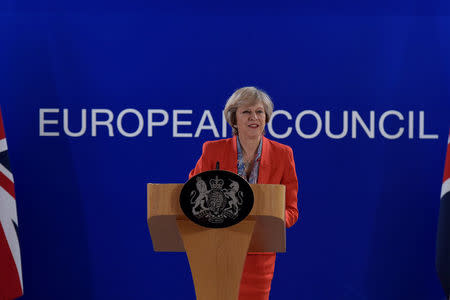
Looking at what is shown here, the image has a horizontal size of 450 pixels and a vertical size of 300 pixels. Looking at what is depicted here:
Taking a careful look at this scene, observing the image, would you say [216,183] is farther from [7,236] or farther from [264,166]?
[7,236]

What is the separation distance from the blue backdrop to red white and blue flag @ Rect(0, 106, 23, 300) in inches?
15.0

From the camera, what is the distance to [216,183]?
1810mm

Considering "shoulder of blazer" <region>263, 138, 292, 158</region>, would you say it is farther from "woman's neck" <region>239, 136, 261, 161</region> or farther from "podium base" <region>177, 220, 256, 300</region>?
"podium base" <region>177, 220, 256, 300</region>

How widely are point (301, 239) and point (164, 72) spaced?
143 cm

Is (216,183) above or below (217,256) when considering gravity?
above

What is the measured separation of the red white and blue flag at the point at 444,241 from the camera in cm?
331

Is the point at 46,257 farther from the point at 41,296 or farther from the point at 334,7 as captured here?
the point at 334,7

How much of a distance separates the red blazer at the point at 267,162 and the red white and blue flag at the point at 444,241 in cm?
128

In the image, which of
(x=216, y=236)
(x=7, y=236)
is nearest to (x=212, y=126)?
(x=7, y=236)

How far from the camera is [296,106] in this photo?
368cm

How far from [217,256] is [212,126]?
1913mm

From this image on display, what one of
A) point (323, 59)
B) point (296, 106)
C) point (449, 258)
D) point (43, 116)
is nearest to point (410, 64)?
point (323, 59)

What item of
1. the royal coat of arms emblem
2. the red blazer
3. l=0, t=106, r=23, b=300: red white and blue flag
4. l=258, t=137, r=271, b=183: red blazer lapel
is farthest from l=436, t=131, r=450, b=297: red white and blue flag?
l=0, t=106, r=23, b=300: red white and blue flag

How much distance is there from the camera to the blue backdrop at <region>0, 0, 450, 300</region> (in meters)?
3.66
